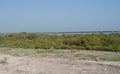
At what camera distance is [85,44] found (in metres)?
26.2

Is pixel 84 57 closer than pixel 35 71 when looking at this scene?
No

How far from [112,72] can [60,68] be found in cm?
292

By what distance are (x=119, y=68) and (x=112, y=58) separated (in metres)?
3.67

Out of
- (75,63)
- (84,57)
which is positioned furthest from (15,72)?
(84,57)

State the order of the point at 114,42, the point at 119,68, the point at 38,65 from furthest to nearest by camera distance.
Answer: the point at 114,42 < the point at 38,65 < the point at 119,68

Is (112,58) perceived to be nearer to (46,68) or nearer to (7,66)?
(46,68)

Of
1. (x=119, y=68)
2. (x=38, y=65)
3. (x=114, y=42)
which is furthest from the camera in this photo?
(x=114, y=42)

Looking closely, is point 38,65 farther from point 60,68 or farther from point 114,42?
point 114,42

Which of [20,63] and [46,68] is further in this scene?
[20,63]

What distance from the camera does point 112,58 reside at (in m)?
17.1

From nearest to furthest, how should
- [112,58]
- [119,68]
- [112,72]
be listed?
1. [112,72]
2. [119,68]
3. [112,58]

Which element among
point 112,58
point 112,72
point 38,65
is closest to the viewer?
point 112,72

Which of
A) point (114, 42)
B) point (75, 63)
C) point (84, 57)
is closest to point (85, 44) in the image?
point (114, 42)

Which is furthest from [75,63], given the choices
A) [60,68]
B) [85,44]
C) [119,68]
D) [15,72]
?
[85,44]
